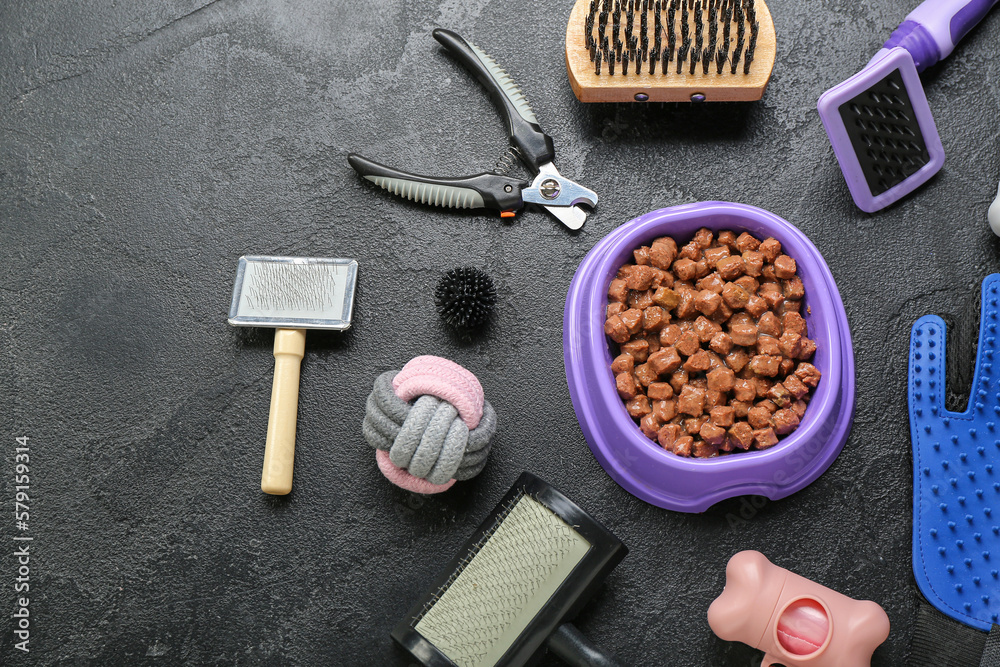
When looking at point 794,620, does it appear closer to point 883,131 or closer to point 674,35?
point 883,131

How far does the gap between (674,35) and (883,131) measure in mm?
301

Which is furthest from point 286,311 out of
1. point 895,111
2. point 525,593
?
point 895,111

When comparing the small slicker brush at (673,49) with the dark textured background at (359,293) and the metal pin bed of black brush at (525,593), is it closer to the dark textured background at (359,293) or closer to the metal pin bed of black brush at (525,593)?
the dark textured background at (359,293)

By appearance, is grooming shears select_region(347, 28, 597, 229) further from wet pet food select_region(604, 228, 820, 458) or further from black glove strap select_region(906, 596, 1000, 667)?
black glove strap select_region(906, 596, 1000, 667)

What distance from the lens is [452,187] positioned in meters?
1.01

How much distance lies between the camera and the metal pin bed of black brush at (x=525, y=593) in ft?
2.81

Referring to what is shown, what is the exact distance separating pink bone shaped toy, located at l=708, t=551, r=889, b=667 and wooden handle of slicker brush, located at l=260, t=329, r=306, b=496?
0.55m

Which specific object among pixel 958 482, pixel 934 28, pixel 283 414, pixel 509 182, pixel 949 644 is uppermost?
pixel 934 28

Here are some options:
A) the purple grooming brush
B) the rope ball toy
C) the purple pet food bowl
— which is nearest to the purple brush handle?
the purple grooming brush

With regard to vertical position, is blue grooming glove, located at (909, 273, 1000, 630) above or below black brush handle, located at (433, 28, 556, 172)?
below

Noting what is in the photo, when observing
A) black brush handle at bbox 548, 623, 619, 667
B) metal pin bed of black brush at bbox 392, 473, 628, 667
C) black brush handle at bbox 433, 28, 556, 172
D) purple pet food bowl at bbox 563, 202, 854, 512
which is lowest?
black brush handle at bbox 548, 623, 619, 667

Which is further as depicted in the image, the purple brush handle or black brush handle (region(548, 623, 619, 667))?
the purple brush handle

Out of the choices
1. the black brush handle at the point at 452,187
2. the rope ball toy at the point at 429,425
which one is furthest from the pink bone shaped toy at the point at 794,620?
the black brush handle at the point at 452,187

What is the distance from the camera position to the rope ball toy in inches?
33.8
